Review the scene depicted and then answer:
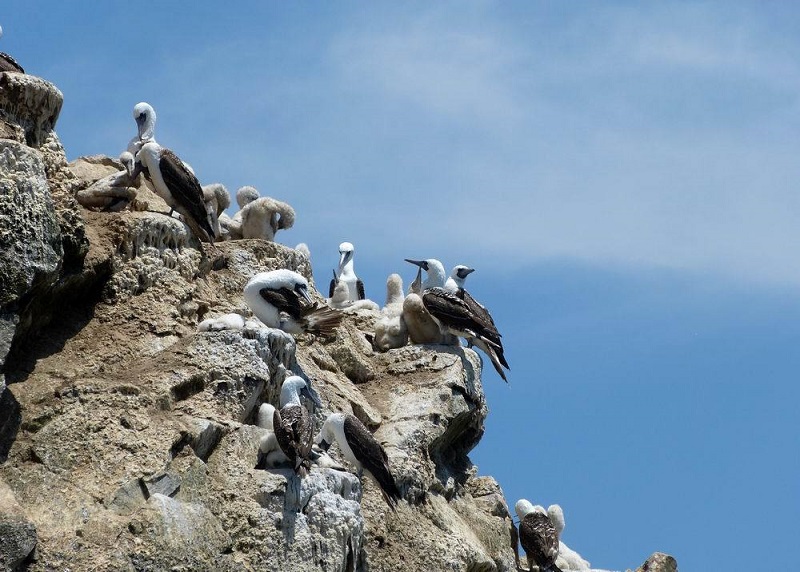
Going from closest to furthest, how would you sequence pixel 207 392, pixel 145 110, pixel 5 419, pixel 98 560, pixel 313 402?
pixel 98 560
pixel 5 419
pixel 207 392
pixel 313 402
pixel 145 110

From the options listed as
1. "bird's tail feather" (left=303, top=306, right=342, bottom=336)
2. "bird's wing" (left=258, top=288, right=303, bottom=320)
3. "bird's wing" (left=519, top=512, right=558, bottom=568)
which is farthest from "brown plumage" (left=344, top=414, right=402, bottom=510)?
"bird's wing" (left=519, top=512, right=558, bottom=568)

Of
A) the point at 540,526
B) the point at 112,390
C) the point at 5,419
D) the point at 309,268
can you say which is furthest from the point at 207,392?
the point at 540,526

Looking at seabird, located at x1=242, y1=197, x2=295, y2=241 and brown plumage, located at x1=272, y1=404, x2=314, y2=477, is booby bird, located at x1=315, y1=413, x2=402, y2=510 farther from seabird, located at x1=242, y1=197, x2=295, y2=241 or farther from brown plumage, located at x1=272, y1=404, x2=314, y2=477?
seabird, located at x1=242, y1=197, x2=295, y2=241

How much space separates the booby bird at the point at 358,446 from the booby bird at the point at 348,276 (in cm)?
799

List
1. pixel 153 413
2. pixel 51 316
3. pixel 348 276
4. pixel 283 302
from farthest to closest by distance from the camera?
pixel 348 276
pixel 283 302
pixel 51 316
pixel 153 413

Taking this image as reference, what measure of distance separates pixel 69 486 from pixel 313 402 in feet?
13.4

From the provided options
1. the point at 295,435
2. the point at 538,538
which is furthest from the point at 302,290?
the point at 538,538

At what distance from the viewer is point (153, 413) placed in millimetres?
18281

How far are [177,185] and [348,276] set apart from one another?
8.03m

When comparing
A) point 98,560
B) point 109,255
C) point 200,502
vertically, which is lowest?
point 98,560

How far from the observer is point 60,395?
18.1m

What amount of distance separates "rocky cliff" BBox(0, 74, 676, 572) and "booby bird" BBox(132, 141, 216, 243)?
0.32 m

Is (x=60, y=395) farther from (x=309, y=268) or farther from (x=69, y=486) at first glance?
(x=309, y=268)

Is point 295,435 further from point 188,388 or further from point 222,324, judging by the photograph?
point 222,324
